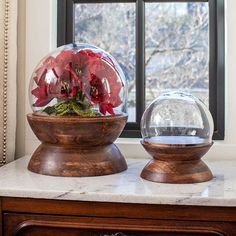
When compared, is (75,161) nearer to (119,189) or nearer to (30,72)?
(119,189)

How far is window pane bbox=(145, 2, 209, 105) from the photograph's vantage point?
6.44 feet

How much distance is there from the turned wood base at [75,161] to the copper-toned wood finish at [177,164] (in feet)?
0.50

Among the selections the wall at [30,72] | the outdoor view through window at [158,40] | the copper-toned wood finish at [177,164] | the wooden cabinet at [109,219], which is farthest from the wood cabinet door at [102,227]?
the outdoor view through window at [158,40]

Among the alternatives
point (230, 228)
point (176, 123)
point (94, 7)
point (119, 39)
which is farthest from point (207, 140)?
point (94, 7)

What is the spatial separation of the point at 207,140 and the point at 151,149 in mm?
202

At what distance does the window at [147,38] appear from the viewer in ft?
6.31

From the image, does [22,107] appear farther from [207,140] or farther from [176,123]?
[207,140]

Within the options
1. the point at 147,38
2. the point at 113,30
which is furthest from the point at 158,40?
the point at 113,30

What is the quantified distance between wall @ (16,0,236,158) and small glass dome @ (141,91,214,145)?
281 mm

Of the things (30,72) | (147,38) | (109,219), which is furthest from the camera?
(147,38)

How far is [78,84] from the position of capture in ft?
4.80

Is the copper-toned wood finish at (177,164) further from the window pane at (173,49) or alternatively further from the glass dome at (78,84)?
the window pane at (173,49)

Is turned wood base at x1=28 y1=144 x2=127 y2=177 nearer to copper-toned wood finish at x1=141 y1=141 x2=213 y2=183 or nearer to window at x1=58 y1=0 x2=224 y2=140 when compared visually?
copper-toned wood finish at x1=141 y1=141 x2=213 y2=183

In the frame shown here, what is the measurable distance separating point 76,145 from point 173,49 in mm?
753
